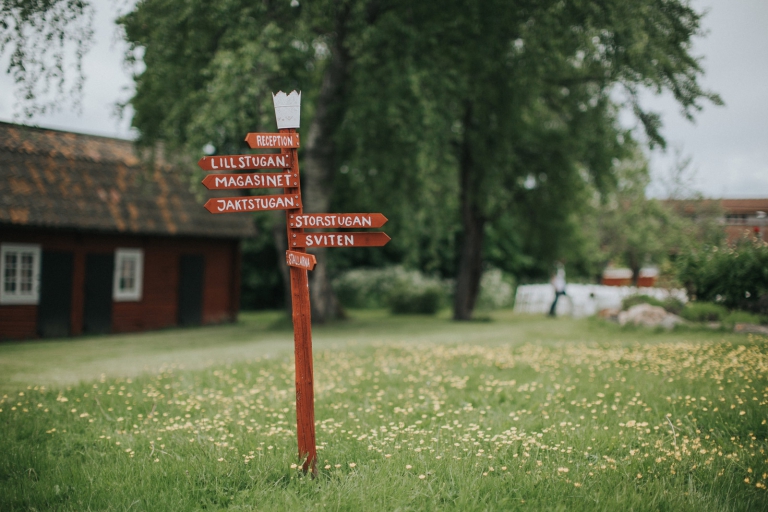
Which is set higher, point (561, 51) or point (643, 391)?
point (561, 51)

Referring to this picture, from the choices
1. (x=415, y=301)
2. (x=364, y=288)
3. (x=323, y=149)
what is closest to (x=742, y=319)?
(x=323, y=149)

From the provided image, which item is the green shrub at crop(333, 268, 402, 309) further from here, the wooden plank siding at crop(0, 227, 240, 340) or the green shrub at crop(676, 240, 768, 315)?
the green shrub at crop(676, 240, 768, 315)

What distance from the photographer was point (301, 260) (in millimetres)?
4441

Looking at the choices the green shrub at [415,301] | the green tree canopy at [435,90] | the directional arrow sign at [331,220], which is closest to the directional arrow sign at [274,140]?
the directional arrow sign at [331,220]

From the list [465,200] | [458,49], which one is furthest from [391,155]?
[465,200]

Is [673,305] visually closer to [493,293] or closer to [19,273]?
[493,293]

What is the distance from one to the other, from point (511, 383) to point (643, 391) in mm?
1592

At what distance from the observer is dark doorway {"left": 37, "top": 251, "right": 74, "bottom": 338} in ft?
→ 57.7

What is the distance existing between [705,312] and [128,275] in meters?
17.1

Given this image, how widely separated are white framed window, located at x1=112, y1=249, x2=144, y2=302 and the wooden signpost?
16626 mm

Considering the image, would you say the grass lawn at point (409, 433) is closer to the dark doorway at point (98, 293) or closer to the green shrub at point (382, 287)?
the dark doorway at point (98, 293)

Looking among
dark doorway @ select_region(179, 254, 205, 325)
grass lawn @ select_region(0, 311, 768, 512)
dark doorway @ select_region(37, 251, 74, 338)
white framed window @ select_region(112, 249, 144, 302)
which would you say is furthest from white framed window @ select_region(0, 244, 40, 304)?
grass lawn @ select_region(0, 311, 768, 512)

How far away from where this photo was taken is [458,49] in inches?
641

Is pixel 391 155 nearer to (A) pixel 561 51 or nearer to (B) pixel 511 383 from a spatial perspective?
(A) pixel 561 51
